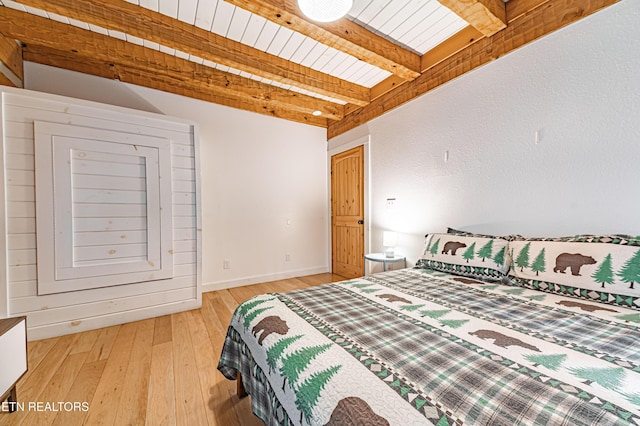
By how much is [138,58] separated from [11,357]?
2608mm

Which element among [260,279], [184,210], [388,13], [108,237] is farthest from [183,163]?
[388,13]

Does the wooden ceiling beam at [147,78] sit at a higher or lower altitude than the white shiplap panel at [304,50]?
lower

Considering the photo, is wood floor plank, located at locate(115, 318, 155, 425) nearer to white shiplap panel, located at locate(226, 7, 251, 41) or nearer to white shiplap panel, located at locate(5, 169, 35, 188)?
white shiplap panel, located at locate(5, 169, 35, 188)

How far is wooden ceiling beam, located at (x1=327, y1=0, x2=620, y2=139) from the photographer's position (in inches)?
69.4

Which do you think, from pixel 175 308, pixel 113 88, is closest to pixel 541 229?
pixel 175 308

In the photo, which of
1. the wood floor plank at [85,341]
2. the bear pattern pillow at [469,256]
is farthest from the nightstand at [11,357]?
the bear pattern pillow at [469,256]

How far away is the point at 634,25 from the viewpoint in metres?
1.53

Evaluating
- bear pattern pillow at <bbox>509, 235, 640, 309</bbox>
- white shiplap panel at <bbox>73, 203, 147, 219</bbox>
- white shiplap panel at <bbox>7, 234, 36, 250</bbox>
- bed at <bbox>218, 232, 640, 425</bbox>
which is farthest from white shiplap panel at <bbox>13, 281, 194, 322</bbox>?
bear pattern pillow at <bbox>509, 235, 640, 309</bbox>

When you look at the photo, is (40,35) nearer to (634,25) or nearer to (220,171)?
(220,171)

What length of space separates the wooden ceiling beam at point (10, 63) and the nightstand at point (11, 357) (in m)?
2.21

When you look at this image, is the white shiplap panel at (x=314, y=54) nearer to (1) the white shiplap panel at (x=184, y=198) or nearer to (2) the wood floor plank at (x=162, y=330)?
(1) the white shiplap panel at (x=184, y=198)

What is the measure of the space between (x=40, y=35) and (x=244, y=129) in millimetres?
1981

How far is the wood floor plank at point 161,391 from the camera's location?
4.33 ft

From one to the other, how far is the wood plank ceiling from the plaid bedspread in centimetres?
204
